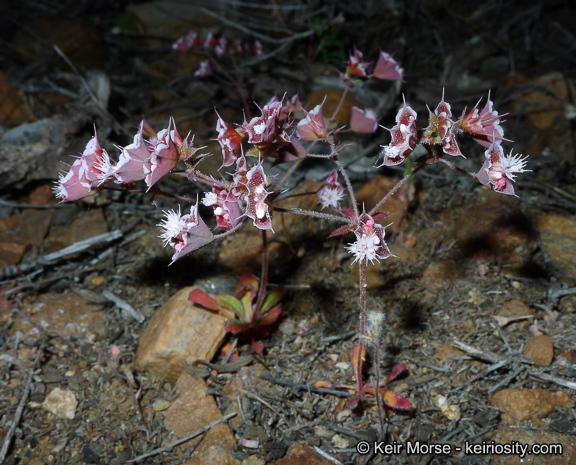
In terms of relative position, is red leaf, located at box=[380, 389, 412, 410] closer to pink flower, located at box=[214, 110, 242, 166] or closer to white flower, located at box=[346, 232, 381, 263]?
white flower, located at box=[346, 232, 381, 263]

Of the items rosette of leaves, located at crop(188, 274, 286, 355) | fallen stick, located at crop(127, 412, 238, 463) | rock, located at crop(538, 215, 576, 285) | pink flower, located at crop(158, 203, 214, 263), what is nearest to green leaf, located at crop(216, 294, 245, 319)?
rosette of leaves, located at crop(188, 274, 286, 355)

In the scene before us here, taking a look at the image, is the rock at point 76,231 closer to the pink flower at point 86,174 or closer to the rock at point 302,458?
the pink flower at point 86,174

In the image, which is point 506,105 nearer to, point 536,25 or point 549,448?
point 536,25

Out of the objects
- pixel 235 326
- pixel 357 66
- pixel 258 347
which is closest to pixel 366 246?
pixel 235 326

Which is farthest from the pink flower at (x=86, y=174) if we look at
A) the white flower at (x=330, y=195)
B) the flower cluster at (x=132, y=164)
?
the white flower at (x=330, y=195)

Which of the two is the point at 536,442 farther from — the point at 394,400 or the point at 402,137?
the point at 402,137
